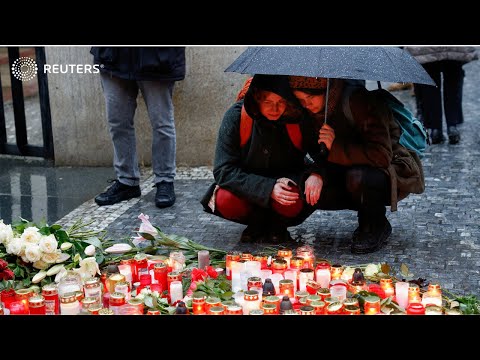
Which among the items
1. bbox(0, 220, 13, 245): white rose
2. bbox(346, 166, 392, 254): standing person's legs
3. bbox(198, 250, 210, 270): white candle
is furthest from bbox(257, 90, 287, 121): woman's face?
bbox(0, 220, 13, 245): white rose

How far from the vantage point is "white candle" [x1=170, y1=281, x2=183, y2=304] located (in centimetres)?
333

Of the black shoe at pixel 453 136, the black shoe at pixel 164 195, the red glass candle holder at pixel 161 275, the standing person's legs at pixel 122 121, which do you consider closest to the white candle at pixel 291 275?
the red glass candle holder at pixel 161 275

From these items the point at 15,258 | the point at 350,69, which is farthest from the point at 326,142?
the point at 15,258

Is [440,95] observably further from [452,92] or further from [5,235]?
[5,235]

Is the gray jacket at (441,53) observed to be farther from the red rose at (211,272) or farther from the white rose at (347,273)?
the red rose at (211,272)

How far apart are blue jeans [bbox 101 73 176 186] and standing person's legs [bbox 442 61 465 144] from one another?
2.53m

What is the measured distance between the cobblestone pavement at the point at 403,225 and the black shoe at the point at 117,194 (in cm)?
6

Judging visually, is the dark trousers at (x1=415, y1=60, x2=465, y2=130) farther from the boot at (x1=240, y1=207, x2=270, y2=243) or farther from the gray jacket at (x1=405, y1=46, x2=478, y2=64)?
the boot at (x1=240, y1=207, x2=270, y2=243)

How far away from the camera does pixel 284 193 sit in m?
3.99

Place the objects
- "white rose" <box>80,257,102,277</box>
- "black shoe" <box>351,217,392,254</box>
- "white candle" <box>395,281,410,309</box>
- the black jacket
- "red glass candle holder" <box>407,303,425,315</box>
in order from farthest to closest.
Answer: the black jacket
"black shoe" <box>351,217,392,254</box>
"white rose" <box>80,257,102,277</box>
"white candle" <box>395,281,410,309</box>
"red glass candle holder" <box>407,303,425,315</box>

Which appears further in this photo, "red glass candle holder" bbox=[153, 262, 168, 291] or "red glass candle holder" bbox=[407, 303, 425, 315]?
"red glass candle holder" bbox=[153, 262, 168, 291]

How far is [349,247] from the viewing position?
167 inches
